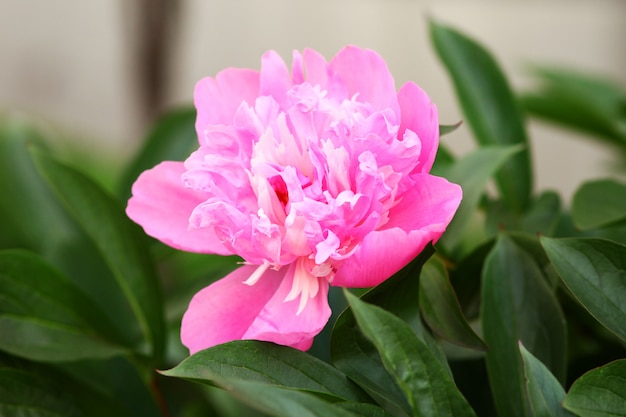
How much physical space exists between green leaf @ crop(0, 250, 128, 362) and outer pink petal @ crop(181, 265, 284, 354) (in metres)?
0.11

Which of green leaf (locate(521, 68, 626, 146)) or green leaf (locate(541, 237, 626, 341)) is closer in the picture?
green leaf (locate(541, 237, 626, 341))

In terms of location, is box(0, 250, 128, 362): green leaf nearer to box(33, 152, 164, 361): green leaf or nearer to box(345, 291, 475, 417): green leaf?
box(33, 152, 164, 361): green leaf

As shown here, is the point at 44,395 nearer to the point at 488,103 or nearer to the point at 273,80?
the point at 273,80

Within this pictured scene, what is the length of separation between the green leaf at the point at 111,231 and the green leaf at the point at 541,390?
0.21 meters

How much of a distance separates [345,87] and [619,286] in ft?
0.46

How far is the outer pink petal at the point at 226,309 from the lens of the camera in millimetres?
303

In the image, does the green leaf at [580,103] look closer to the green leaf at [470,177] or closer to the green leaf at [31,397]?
the green leaf at [470,177]

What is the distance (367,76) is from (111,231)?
18cm

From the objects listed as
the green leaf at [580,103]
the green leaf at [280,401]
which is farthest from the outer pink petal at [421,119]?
the green leaf at [580,103]

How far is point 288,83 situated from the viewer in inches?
12.9

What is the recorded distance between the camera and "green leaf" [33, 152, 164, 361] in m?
0.41

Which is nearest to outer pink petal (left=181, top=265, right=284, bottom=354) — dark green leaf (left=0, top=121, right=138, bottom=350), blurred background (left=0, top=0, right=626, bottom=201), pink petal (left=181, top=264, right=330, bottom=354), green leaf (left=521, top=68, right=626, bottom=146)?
pink petal (left=181, top=264, right=330, bottom=354)

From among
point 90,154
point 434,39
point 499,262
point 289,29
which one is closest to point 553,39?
point 289,29

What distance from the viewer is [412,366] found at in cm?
28
